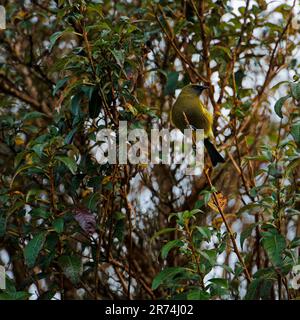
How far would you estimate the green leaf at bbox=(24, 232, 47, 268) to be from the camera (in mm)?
2141

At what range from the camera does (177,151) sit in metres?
3.30

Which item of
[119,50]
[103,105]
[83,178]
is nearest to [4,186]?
[83,178]

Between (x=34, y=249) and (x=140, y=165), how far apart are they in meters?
0.55

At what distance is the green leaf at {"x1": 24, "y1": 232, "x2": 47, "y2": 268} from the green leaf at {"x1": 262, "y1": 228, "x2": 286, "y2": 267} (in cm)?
76

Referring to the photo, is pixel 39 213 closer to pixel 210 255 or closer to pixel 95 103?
pixel 95 103

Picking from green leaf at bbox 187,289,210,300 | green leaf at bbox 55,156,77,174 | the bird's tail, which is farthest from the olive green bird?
green leaf at bbox 187,289,210,300

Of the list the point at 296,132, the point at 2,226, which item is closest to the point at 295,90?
the point at 296,132

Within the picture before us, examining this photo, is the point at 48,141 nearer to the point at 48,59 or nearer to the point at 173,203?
the point at 173,203

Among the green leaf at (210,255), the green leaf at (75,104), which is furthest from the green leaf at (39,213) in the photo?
the green leaf at (210,255)

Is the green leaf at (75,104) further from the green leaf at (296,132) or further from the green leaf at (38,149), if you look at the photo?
the green leaf at (296,132)

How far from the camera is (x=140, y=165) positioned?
2.47 metres

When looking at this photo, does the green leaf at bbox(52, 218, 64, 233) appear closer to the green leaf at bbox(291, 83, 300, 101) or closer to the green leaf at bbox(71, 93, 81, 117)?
the green leaf at bbox(71, 93, 81, 117)

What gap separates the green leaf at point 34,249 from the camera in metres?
2.14

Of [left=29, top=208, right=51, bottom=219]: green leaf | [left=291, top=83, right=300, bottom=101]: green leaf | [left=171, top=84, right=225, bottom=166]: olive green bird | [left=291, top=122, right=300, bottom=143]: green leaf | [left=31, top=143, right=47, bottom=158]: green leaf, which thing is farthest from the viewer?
[left=171, top=84, right=225, bottom=166]: olive green bird
